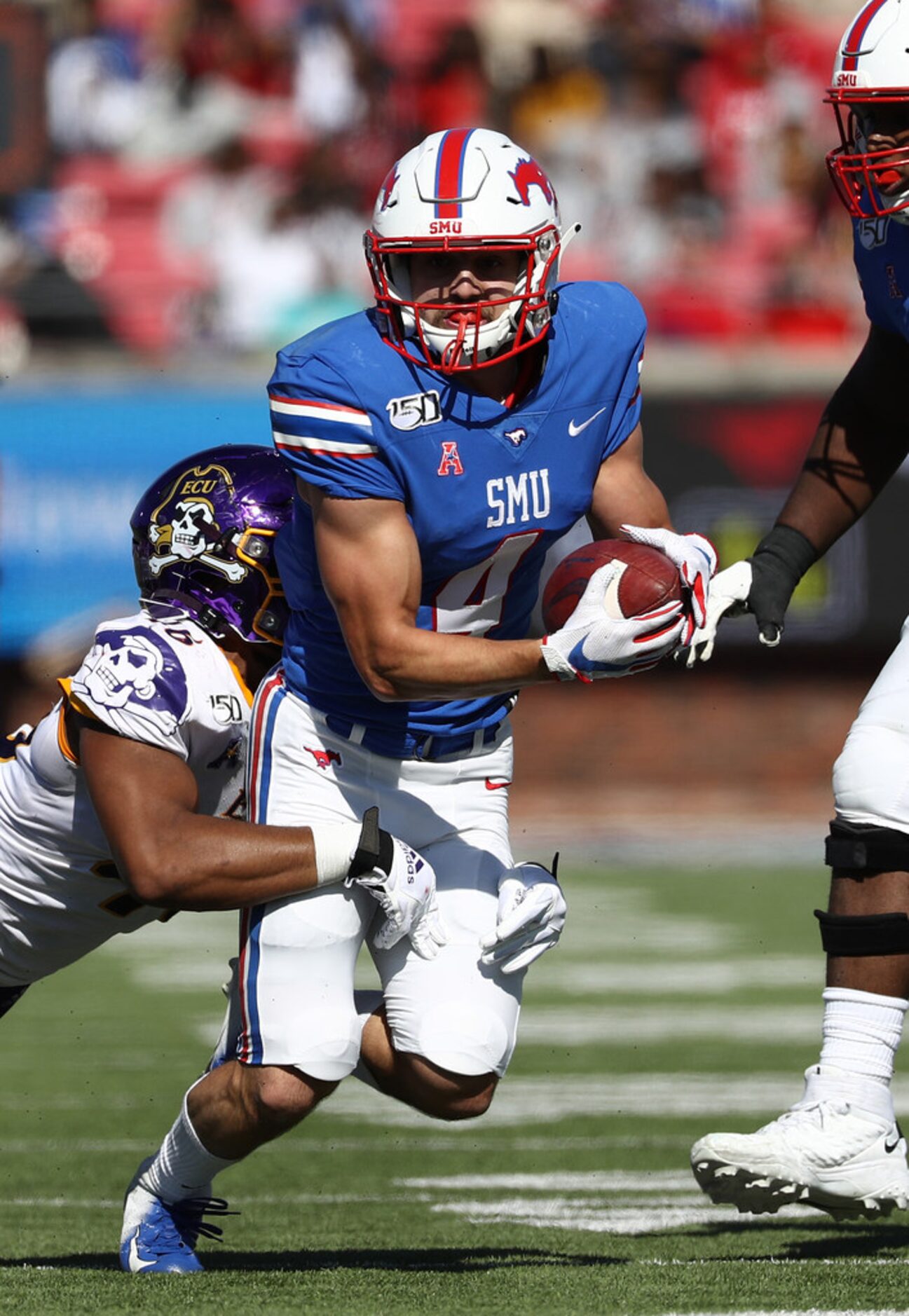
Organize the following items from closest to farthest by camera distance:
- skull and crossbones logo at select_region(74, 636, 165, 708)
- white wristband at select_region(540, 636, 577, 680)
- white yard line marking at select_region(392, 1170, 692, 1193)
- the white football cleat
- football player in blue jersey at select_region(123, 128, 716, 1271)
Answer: the white football cleat, white wristband at select_region(540, 636, 577, 680), football player in blue jersey at select_region(123, 128, 716, 1271), skull and crossbones logo at select_region(74, 636, 165, 708), white yard line marking at select_region(392, 1170, 692, 1193)

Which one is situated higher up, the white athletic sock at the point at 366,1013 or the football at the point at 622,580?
the football at the point at 622,580

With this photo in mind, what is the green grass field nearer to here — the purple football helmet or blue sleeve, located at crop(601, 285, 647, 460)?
the purple football helmet

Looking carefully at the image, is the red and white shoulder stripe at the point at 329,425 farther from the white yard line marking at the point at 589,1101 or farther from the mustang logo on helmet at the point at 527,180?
the white yard line marking at the point at 589,1101

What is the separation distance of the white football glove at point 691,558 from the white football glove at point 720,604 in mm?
21

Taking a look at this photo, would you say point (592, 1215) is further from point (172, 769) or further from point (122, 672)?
point (122, 672)

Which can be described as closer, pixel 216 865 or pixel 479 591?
pixel 216 865

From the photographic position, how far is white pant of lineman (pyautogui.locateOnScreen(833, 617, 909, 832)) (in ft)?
10.2

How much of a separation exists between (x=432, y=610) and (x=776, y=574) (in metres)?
0.56

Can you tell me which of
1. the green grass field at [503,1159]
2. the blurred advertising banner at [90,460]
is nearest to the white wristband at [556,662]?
the green grass field at [503,1159]

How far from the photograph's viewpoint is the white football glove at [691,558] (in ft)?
10.3

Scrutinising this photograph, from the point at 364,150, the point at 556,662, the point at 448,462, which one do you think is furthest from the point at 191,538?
the point at 364,150

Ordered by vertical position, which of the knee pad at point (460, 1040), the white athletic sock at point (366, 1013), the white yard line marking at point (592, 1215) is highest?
the knee pad at point (460, 1040)

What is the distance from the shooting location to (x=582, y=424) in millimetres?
3369

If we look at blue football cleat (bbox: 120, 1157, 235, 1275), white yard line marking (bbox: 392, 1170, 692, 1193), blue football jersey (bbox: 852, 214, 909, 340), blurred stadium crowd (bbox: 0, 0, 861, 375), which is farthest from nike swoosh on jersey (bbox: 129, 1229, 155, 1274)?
blurred stadium crowd (bbox: 0, 0, 861, 375)
